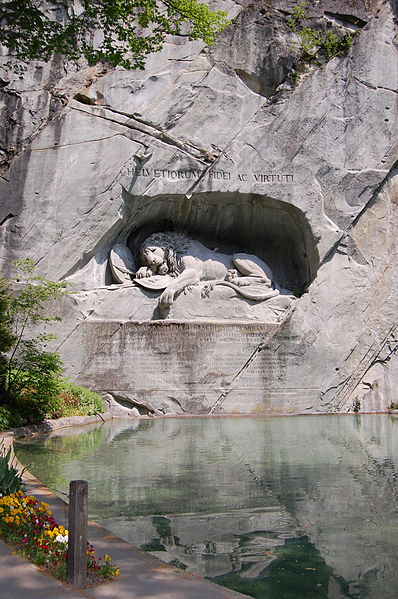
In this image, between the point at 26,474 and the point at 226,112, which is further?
the point at 226,112

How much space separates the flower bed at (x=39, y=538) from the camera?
12.2 ft

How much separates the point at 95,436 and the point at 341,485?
5.16 m

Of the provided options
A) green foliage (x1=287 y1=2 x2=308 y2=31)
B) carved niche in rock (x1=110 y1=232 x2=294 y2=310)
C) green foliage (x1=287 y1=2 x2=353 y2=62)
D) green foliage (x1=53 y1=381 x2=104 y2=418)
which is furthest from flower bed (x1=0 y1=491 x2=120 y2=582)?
green foliage (x1=287 y1=2 x2=308 y2=31)

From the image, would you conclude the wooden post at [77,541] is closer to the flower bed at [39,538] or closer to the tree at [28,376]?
the flower bed at [39,538]

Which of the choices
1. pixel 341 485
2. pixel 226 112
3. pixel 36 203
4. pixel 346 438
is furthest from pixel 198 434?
pixel 226 112

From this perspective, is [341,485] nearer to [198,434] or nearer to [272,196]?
[198,434]

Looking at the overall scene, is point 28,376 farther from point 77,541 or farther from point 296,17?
point 296,17

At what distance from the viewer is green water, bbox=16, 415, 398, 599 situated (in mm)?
4148

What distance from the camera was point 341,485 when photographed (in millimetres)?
6414

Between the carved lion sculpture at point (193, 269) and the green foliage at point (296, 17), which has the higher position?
the green foliage at point (296, 17)

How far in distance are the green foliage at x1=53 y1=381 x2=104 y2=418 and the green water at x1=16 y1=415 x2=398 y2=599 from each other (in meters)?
1.67

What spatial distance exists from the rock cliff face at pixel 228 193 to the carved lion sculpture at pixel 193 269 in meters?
0.38

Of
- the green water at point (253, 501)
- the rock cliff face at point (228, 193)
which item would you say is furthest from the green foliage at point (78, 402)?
the green water at point (253, 501)

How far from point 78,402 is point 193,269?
510 centimetres
